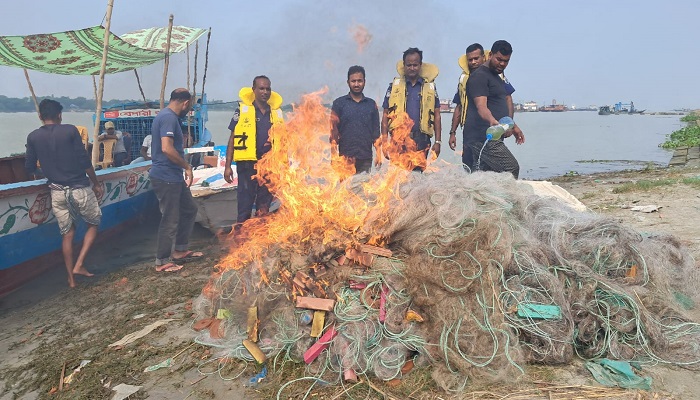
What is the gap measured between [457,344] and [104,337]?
349cm

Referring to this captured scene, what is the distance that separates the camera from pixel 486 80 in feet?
18.3

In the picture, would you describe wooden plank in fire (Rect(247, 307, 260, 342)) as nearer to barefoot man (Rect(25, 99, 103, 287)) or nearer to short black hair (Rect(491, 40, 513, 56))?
barefoot man (Rect(25, 99, 103, 287))

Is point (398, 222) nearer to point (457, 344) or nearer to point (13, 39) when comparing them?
point (457, 344)

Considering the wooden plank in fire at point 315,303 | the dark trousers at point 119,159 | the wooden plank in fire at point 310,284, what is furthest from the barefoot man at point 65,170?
the dark trousers at point 119,159

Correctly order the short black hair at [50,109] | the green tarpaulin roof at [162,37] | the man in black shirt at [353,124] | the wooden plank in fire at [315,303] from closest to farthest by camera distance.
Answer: the wooden plank in fire at [315,303], the short black hair at [50,109], the man in black shirt at [353,124], the green tarpaulin roof at [162,37]

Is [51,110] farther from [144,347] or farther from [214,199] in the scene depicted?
[144,347]

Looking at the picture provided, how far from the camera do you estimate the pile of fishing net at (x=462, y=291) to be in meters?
3.23

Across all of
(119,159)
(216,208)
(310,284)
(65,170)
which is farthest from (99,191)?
(310,284)

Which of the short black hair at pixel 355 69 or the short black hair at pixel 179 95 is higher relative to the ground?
the short black hair at pixel 355 69

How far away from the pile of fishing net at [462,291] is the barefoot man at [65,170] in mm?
3022

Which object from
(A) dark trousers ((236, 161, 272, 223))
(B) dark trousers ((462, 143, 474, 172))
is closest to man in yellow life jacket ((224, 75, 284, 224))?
(A) dark trousers ((236, 161, 272, 223))

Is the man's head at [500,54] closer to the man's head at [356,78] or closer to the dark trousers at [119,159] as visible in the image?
the man's head at [356,78]

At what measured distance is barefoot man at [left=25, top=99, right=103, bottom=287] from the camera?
18.7 ft

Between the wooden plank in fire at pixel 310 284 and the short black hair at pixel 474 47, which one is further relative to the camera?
the short black hair at pixel 474 47
